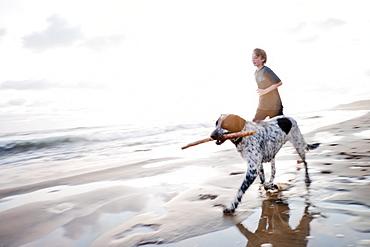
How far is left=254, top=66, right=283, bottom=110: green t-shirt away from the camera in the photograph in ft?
17.2

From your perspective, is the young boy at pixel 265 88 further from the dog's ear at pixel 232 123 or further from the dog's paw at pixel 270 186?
the dog's ear at pixel 232 123

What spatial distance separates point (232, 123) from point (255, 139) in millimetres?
505

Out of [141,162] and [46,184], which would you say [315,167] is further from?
[46,184]

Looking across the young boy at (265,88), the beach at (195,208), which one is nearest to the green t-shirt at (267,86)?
the young boy at (265,88)

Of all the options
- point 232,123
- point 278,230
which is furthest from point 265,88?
point 278,230

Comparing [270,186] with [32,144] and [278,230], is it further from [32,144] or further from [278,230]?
[32,144]

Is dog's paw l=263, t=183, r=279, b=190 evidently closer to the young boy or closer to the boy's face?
the young boy

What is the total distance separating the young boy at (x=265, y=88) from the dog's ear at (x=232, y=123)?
1567mm

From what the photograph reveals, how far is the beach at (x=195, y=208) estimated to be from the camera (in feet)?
10.1

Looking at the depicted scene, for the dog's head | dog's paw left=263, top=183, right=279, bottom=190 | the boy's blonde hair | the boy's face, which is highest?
the boy's blonde hair

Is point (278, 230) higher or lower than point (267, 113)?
lower

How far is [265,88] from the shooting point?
5.36 m

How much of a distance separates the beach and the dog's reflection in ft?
0.03

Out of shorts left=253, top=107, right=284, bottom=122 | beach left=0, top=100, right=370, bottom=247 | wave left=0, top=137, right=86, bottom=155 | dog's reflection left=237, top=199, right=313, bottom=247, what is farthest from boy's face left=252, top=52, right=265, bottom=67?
wave left=0, top=137, right=86, bottom=155
